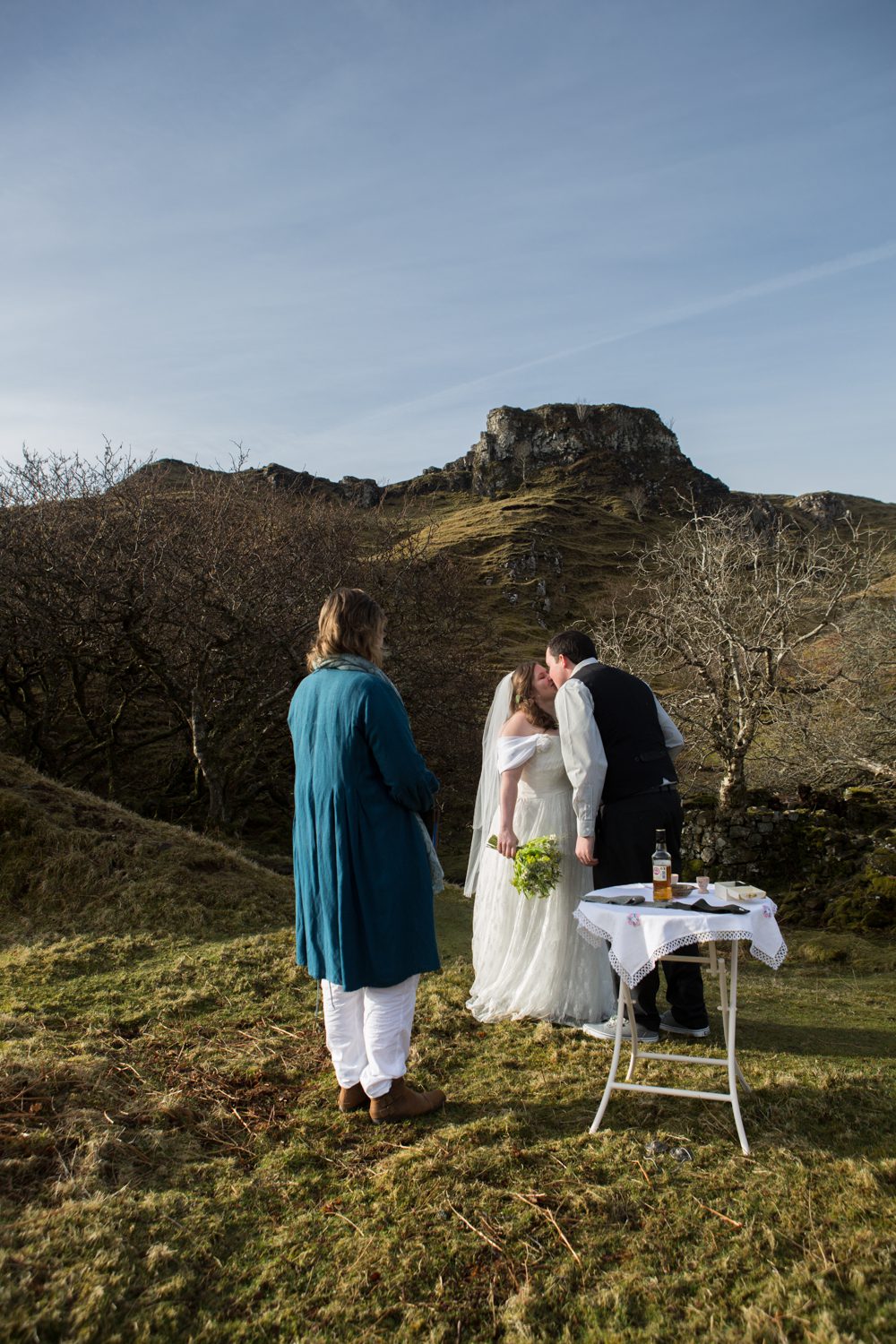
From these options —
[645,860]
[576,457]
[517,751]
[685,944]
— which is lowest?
[685,944]

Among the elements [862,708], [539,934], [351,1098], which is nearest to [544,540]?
[862,708]

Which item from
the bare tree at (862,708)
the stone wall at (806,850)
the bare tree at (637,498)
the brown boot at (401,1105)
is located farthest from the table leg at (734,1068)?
the bare tree at (637,498)

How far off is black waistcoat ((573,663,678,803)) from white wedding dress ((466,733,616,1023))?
1.98ft

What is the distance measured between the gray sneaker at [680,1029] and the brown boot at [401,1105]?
1883 mm

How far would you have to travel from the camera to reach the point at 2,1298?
110 inches

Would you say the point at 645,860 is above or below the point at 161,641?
below

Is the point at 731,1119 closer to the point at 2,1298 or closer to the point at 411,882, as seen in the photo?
the point at 411,882

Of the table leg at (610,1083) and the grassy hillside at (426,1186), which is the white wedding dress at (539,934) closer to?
the grassy hillside at (426,1186)

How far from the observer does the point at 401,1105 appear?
425 cm

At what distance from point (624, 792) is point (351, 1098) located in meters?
2.37

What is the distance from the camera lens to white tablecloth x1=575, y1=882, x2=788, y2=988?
4109 mm

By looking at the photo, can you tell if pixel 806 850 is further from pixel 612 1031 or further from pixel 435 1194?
pixel 435 1194

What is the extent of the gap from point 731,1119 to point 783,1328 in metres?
1.54

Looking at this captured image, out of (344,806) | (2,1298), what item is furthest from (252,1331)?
(344,806)
